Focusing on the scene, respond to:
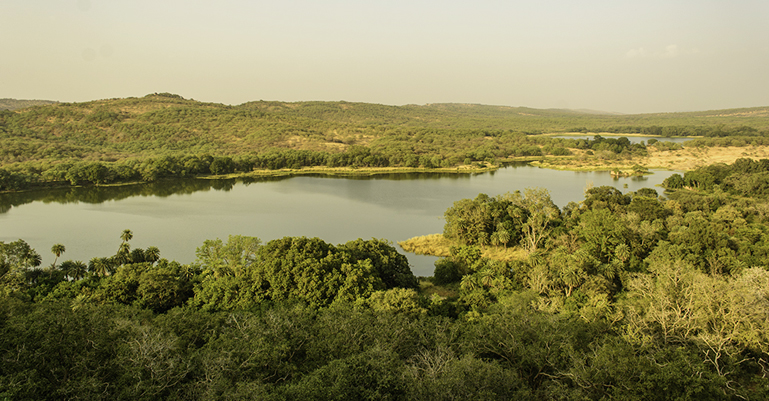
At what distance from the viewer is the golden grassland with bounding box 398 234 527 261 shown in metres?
33.7

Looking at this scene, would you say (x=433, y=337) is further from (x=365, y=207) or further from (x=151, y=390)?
(x=365, y=207)

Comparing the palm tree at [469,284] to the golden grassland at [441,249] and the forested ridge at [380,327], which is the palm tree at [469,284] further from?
the golden grassland at [441,249]

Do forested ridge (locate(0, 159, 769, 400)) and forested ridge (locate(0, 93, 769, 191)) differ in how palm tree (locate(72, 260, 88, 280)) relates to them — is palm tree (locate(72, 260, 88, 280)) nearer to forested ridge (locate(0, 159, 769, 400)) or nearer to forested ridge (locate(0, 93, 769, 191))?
forested ridge (locate(0, 159, 769, 400))

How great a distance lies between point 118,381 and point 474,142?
115605 mm

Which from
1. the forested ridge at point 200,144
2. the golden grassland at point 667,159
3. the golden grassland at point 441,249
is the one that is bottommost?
the golden grassland at point 441,249

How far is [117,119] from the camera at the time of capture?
364 ft

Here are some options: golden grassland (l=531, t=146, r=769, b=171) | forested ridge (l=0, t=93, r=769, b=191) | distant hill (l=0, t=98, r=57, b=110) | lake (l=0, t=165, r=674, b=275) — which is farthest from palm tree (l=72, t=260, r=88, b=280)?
distant hill (l=0, t=98, r=57, b=110)

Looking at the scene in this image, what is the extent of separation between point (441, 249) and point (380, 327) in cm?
2114

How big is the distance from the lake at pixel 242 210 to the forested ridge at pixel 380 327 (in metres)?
10.6

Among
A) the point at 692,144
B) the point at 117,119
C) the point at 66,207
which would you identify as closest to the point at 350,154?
the point at 66,207

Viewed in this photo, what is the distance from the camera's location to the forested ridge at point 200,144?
68875 mm

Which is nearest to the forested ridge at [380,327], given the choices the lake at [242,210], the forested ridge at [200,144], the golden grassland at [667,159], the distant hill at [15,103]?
the lake at [242,210]

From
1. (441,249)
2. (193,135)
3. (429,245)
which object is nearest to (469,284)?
(441,249)

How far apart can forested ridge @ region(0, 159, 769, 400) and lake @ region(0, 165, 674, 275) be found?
1060 cm
